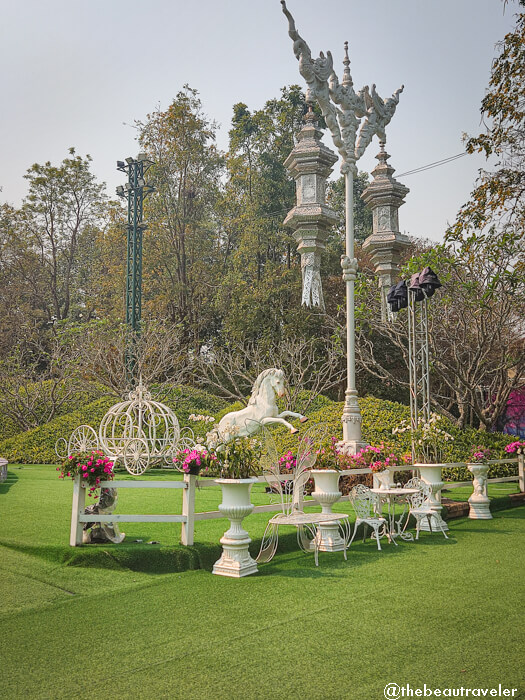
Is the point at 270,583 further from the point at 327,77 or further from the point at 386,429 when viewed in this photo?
the point at 327,77

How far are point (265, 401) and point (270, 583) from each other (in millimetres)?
4872

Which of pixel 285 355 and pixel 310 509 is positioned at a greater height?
pixel 285 355

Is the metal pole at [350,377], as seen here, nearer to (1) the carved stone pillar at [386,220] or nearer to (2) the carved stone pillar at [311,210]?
(2) the carved stone pillar at [311,210]

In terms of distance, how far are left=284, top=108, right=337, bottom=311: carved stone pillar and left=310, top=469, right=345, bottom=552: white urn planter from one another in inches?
207

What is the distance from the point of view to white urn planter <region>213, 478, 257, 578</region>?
5441mm

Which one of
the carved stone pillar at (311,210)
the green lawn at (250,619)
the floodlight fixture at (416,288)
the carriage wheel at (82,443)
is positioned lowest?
the green lawn at (250,619)

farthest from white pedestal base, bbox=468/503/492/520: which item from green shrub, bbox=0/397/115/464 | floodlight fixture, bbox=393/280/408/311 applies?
green shrub, bbox=0/397/115/464

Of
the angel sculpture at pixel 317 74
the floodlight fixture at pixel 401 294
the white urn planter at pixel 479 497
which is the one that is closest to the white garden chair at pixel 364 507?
the white urn planter at pixel 479 497

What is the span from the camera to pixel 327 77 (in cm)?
1059

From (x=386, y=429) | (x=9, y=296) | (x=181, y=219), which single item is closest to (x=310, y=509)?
(x=386, y=429)

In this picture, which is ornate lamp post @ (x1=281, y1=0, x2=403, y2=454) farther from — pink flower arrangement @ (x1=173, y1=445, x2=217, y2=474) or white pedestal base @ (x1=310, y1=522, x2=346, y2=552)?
pink flower arrangement @ (x1=173, y1=445, x2=217, y2=474)

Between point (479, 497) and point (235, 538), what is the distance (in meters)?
5.21

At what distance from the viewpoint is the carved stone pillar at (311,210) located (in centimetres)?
1088

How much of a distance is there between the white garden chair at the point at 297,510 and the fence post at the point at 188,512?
2.55 ft
